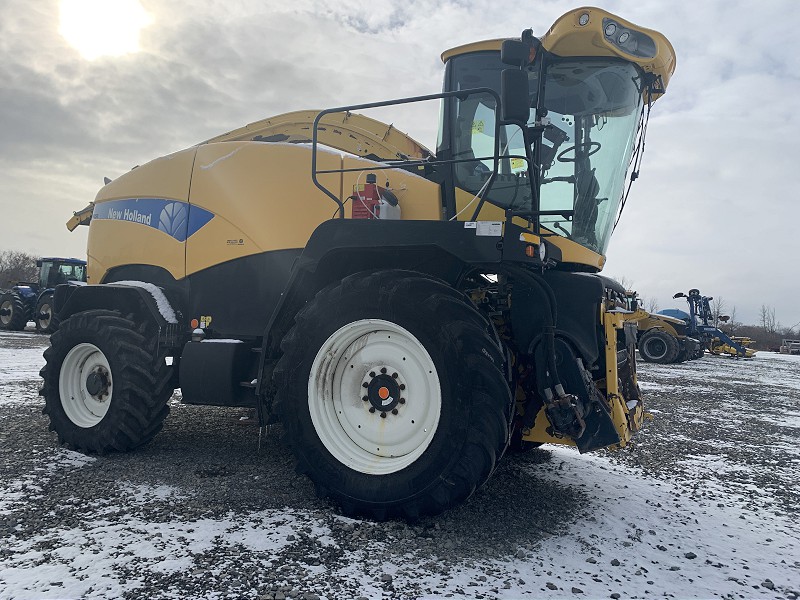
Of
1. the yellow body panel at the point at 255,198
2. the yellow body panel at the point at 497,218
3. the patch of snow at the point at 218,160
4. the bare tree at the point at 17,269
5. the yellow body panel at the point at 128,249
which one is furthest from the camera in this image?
the bare tree at the point at 17,269

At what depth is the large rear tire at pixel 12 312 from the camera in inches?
815

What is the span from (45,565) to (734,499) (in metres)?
4.19

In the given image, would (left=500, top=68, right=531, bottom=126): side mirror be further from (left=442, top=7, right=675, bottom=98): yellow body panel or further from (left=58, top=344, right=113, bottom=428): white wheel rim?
(left=58, top=344, right=113, bottom=428): white wheel rim

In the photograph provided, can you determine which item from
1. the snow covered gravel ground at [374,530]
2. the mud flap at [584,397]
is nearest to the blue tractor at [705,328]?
the snow covered gravel ground at [374,530]

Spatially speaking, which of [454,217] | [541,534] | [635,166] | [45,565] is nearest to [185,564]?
[45,565]

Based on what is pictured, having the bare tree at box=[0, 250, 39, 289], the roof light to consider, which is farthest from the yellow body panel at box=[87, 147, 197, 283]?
the bare tree at box=[0, 250, 39, 289]

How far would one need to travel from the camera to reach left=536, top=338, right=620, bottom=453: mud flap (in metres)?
3.25

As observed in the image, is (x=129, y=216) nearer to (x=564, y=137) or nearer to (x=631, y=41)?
(x=564, y=137)

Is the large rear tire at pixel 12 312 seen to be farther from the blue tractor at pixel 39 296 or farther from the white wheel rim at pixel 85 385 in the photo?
the white wheel rim at pixel 85 385

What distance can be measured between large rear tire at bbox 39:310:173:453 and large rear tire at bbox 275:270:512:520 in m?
1.56

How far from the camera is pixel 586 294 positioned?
350cm

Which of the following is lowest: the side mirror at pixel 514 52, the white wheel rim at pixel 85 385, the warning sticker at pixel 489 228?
the white wheel rim at pixel 85 385

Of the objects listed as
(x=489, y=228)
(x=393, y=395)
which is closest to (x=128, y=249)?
(x=393, y=395)

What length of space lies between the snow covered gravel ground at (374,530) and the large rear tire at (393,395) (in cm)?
24
